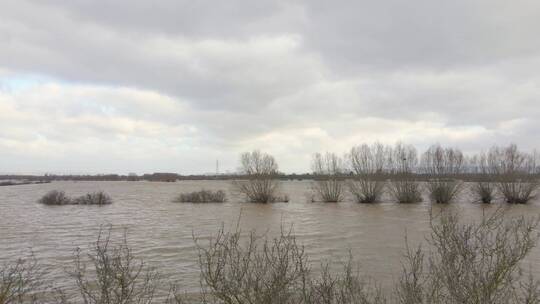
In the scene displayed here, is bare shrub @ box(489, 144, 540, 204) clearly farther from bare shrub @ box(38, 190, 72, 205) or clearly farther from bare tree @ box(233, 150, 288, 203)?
bare shrub @ box(38, 190, 72, 205)

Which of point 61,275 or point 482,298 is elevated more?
point 482,298

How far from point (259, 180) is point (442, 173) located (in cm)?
2020

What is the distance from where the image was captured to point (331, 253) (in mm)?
17609

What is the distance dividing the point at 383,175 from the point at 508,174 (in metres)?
13.2

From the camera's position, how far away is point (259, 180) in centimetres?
4828

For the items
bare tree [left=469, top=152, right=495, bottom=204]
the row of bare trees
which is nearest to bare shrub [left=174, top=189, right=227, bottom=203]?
the row of bare trees

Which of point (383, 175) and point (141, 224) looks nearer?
point (141, 224)

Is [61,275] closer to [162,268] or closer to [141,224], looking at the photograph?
[162,268]

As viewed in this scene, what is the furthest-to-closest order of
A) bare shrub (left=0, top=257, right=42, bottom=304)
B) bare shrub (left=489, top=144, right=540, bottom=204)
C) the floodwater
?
bare shrub (left=489, top=144, right=540, bottom=204) < the floodwater < bare shrub (left=0, top=257, right=42, bottom=304)

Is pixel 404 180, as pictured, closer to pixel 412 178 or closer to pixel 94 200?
pixel 412 178

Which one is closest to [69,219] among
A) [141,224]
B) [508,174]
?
[141,224]

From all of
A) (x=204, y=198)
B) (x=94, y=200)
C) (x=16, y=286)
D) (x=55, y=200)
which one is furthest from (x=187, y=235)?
(x=55, y=200)

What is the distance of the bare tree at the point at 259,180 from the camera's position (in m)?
48.1

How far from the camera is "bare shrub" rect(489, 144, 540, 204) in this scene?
44.0m
